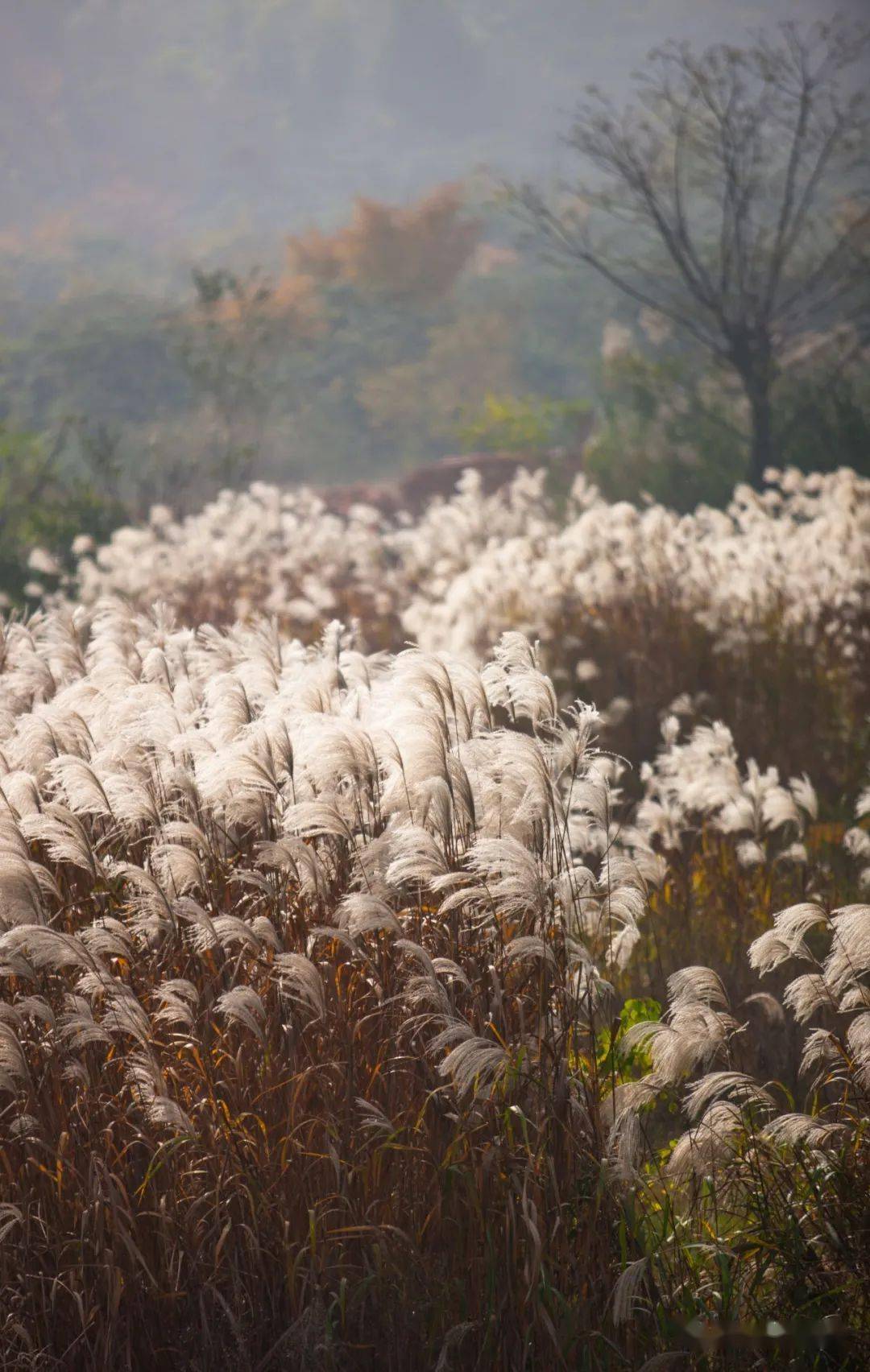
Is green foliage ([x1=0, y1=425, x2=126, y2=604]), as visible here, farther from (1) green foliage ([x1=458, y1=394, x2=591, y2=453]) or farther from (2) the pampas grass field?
(1) green foliage ([x1=458, y1=394, x2=591, y2=453])

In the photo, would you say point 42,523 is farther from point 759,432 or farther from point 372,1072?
point 372,1072

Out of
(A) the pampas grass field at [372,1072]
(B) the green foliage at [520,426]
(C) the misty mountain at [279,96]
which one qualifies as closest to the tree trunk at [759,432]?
(A) the pampas grass field at [372,1072]

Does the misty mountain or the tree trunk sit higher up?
the misty mountain

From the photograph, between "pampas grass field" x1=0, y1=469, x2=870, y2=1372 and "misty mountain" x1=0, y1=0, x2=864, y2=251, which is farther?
"misty mountain" x1=0, y1=0, x2=864, y2=251

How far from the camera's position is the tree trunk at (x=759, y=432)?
47.8 feet

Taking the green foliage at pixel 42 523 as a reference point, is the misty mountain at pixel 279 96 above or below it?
above

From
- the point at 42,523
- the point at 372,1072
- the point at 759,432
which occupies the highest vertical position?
the point at 759,432

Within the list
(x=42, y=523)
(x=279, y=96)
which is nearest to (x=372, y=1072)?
(x=42, y=523)

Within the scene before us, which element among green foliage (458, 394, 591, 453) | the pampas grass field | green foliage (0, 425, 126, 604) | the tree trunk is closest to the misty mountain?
green foliage (458, 394, 591, 453)

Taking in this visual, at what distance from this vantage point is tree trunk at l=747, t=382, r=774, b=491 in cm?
1455

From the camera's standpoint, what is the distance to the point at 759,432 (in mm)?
14711

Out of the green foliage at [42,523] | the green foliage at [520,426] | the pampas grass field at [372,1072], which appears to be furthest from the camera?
the green foliage at [520,426]

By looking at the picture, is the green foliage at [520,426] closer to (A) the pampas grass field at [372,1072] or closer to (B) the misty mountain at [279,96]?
(A) the pampas grass field at [372,1072]

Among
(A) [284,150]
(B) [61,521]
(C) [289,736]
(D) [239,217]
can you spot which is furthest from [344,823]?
(A) [284,150]
